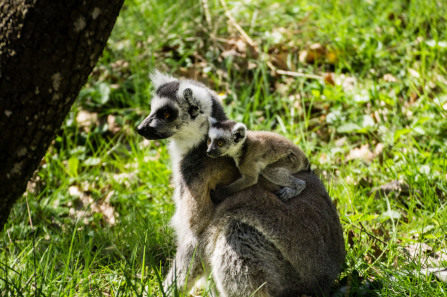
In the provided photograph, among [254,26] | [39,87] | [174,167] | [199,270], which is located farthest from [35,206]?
[254,26]

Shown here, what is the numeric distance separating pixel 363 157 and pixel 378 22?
2.53 metres

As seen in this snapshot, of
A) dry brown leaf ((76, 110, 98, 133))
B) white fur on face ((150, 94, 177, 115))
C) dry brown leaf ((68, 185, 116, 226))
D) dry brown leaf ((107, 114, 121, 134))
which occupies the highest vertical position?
white fur on face ((150, 94, 177, 115))

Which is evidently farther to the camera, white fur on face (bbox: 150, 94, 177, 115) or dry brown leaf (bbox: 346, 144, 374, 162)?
dry brown leaf (bbox: 346, 144, 374, 162)

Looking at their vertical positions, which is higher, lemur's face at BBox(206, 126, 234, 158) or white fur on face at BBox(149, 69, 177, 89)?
white fur on face at BBox(149, 69, 177, 89)

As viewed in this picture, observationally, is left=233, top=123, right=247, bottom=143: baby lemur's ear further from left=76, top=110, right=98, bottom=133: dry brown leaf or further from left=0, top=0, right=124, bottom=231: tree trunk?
left=76, top=110, right=98, bottom=133: dry brown leaf

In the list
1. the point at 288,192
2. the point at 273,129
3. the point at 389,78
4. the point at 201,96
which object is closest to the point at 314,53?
the point at 389,78

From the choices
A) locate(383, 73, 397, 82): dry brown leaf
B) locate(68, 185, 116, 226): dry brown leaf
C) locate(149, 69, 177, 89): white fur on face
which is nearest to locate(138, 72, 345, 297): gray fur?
locate(149, 69, 177, 89): white fur on face

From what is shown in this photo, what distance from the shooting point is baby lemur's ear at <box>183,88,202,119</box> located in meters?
3.57

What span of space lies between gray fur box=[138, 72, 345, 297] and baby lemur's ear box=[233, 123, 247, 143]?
0.26 meters

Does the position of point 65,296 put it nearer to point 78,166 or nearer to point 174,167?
point 174,167

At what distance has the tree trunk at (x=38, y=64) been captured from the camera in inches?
92.3

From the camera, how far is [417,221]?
13.9ft

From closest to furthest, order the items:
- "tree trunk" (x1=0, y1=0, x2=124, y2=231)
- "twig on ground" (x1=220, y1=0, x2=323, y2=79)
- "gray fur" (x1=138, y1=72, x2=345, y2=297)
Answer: "tree trunk" (x1=0, y1=0, x2=124, y2=231) < "gray fur" (x1=138, y1=72, x2=345, y2=297) < "twig on ground" (x1=220, y1=0, x2=323, y2=79)

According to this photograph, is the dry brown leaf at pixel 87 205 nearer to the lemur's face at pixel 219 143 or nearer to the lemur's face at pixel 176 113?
the lemur's face at pixel 176 113
